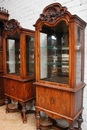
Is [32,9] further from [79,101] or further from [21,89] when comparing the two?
[79,101]

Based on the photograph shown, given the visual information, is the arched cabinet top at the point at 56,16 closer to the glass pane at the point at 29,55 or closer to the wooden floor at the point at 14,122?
the glass pane at the point at 29,55

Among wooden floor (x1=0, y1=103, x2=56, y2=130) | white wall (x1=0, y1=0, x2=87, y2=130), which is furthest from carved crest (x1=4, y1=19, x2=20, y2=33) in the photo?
wooden floor (x1=0, y1=103, x2=56, y2=130)

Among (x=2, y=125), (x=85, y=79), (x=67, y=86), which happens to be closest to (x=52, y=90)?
(x=67, y=86)

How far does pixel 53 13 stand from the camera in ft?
5.39

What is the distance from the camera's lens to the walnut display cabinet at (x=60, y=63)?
1558mm

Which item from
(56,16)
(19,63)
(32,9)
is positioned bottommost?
(19,63)

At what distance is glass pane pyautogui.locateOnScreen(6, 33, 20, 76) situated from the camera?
2562mm

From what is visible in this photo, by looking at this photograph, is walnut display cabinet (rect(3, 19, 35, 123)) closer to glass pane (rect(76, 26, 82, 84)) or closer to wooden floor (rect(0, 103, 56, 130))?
wooden floor (rect(0, 103, 56, 130))

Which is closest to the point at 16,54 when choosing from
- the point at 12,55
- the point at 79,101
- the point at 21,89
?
the point at 12,55

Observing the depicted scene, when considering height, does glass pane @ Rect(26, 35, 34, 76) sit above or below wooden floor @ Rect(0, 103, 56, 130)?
above

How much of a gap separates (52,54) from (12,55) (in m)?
1.06

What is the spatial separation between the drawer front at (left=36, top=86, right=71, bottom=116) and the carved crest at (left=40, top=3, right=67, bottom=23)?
0.99 m

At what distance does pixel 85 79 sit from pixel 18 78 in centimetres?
121

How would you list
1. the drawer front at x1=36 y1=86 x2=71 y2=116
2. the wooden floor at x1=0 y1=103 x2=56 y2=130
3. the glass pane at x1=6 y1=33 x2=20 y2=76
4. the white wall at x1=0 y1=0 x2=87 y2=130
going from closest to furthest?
1. the drawer front at x1=36 y1=86 x2=71 y2=116
2. the white wall at x1=0 y1=0 x2=87 y2=130
3. the wooden floor at x1=0 y1=103 x2=56 y2=130
4. the glass pane at x1=6 y1=33 x2=20 y2=76
